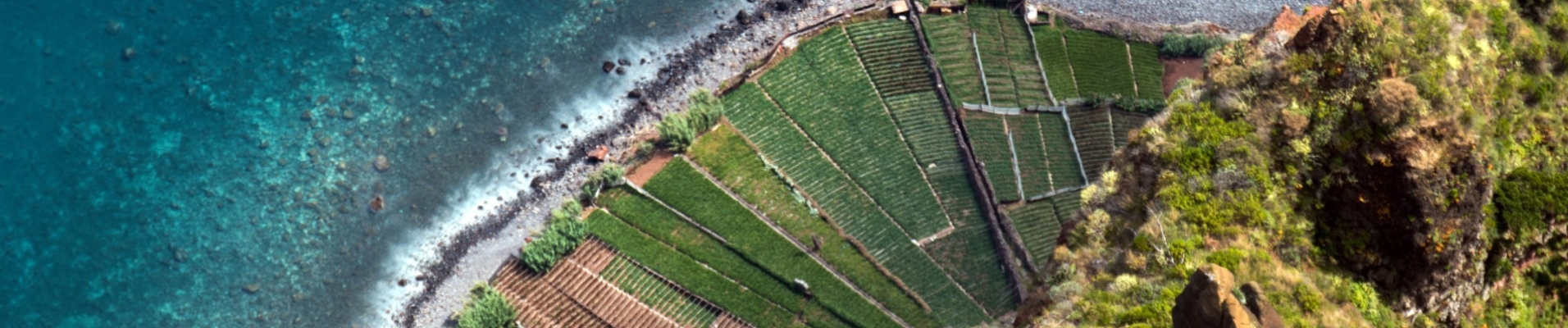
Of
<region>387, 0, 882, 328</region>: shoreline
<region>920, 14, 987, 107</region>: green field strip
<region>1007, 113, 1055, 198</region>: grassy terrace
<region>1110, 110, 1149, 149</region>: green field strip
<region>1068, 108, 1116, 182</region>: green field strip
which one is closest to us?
<region>387, 0, 882, 328</region>: shoreline

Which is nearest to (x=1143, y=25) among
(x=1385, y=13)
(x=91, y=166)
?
(x=1385, y=13)

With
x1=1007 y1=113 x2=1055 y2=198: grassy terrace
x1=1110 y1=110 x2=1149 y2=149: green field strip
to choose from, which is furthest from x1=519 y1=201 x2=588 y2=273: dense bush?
x1=1110 y1=110 x2=1149 y2=149: green field strip

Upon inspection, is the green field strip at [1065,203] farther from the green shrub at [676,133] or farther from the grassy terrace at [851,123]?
the green shrub at [676,133]

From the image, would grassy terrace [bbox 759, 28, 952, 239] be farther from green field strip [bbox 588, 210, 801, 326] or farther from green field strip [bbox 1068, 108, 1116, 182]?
green field strip [bbox 588, 210, 801, 326]

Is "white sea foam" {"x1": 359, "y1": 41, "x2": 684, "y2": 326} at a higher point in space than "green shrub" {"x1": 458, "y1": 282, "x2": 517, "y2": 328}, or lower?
higher

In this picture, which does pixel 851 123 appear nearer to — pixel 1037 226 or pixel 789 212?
pixel 789 212

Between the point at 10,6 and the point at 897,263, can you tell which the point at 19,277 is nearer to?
the point at 10,6

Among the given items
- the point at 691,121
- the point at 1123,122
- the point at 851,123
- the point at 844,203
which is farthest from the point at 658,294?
the point at 1123,122
